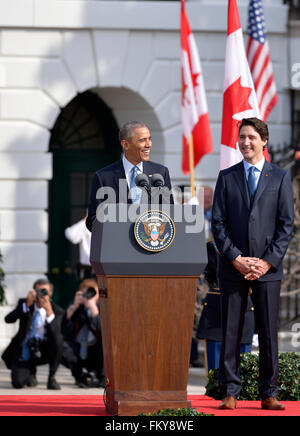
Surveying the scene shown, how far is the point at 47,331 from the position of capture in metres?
12.1

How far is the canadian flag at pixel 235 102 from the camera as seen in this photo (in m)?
9.17

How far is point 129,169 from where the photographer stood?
6.84 m

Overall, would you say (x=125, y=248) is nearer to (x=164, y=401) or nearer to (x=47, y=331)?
(x=164, y=401)

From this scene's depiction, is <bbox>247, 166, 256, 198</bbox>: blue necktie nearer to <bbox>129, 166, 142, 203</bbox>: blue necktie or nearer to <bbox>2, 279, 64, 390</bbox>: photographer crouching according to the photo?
<bbox>129, 166, 142, 203</bbox>: blue necktie

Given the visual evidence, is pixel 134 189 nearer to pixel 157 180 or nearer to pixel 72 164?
pixel 157 180

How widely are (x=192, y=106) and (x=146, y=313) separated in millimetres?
6468

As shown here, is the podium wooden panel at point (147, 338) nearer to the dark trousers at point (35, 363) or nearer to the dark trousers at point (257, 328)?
the dark trousers at point (257, 328)

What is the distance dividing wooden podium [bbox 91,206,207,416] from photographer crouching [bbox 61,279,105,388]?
5810mm

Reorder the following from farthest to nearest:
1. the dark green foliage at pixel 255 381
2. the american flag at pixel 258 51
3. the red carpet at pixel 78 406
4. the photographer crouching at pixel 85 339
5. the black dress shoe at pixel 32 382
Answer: the american flag at pixel 258 51, the photographer crouching at pixel 85 339, the black dress shoe at pixel 32 382, the dark green foliage at pixel 255 381, the red carpet at pixel 78 406

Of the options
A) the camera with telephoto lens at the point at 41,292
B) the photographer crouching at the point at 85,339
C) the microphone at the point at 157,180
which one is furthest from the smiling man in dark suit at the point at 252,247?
the photographer crouching at the point at 85,339

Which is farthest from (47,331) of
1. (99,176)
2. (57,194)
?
(99,176)

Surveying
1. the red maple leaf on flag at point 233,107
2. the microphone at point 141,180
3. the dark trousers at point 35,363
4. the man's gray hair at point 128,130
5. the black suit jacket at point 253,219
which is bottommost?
the dark trousers at point 35,363

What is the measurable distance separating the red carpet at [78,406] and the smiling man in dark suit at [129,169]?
1160 mm

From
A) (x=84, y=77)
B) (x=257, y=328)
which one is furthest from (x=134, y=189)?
(x=84, y=77)
